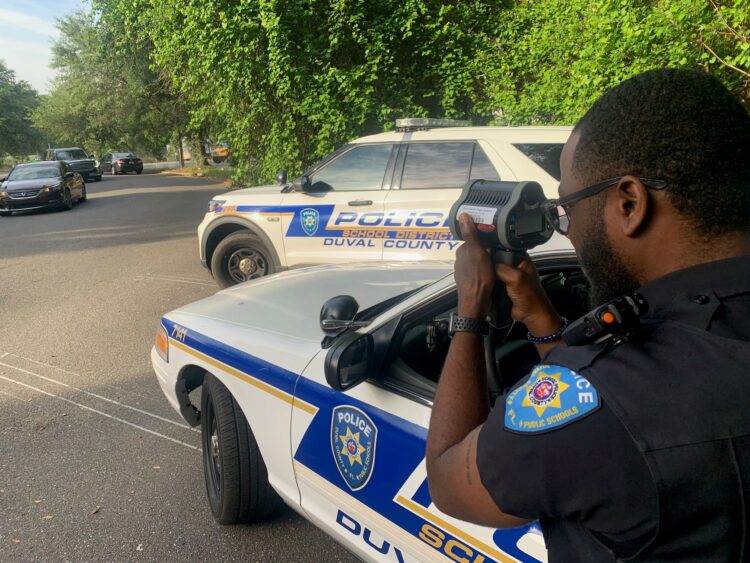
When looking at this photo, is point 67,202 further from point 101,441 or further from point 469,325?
point 469,325

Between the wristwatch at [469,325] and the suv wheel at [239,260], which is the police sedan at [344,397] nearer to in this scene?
the wristwatch at [469,325]

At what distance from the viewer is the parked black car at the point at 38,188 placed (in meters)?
14.6

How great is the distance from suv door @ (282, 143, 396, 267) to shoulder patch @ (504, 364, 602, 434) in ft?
14.7

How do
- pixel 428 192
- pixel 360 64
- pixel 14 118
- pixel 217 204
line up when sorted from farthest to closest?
pixel 14 118 → pixel 360 64 → pixel 217 204 → pixel 428 192

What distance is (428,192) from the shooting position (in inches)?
206

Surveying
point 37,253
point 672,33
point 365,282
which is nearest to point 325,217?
point 365,282

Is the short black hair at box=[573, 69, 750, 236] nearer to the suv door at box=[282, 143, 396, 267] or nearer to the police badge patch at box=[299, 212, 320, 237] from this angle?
the suv door at box=[282, 143, 396, 267]

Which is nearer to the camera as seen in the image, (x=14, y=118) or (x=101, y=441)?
(x=101, y=441)

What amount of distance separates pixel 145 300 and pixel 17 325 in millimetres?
1266

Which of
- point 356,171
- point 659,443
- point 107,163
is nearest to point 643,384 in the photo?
point 659,443

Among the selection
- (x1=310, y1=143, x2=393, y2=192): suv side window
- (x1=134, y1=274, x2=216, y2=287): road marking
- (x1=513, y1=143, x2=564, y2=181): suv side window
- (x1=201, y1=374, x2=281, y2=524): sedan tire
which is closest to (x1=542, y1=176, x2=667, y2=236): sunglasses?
(x1=201, y1=374, x2=281, y2=524): sedan tire

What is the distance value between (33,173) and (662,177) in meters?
18.4

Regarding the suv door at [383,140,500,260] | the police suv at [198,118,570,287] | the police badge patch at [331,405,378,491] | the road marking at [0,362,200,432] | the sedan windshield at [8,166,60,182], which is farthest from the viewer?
the sedan windshield at [8,166,60,182]

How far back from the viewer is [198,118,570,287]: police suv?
196 inches
